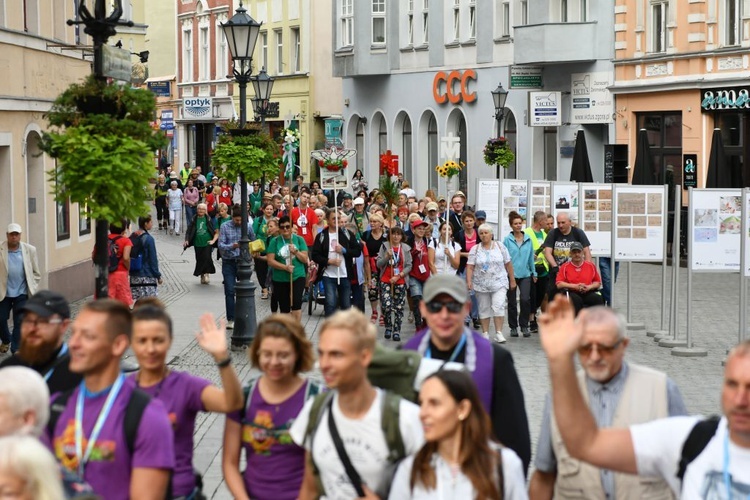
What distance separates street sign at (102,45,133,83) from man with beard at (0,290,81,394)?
4610mm

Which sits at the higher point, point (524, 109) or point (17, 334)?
point (524, 109)

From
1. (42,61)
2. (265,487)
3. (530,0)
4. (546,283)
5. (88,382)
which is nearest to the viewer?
(88,382)

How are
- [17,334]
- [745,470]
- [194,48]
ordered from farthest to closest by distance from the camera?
[194,48], [17,334], [745,470]

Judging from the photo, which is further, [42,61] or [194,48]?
[194,48]

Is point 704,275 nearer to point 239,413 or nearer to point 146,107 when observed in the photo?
point 146,107

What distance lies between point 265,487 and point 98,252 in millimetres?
4921

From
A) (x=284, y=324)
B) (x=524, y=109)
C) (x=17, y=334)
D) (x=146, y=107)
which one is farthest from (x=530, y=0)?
(x=284, y=324)

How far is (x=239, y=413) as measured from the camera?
22.2ft

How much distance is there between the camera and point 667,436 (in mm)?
5141

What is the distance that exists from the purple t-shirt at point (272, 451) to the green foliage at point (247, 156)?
16760mm

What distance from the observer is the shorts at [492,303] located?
1961cm

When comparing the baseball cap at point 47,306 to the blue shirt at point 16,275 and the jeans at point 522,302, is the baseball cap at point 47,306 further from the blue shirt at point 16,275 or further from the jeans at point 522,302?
the jeans at point 522,302

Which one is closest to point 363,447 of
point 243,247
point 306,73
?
point 243,247

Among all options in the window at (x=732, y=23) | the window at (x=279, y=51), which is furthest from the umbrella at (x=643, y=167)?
the window at (x=279, y=51)
